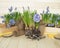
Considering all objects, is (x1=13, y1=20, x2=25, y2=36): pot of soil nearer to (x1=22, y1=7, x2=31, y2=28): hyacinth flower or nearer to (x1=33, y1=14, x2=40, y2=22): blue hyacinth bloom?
(x1=22, y1=7, x2=31, y2=28): hyacinth flower

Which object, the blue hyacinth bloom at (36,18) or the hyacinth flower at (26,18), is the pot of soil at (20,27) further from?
the blue hyacinth bloom at (36,18)

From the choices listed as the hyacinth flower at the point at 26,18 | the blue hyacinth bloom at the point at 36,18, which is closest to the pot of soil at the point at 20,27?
the hyacinth flower at the point at 26,18

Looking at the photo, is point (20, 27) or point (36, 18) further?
point (20, 27)

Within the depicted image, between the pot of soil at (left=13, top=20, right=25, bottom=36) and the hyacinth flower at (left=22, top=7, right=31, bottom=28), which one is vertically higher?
the hyacinth flower at (left=22, top=7, right=31, bottom=28)

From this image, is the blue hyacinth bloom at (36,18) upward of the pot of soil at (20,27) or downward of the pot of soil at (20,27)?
upward

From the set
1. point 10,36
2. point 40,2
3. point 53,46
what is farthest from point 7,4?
point 53,46

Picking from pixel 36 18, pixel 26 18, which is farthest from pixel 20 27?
pixel 36 18

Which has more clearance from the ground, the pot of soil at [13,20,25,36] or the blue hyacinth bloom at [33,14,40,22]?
the blue hyacinth bloom at [33,14,40,22]

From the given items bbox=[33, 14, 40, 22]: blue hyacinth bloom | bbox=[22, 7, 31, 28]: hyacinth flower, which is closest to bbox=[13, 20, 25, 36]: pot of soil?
bbox=[22, 7, 31, 28]: hyacinth flower

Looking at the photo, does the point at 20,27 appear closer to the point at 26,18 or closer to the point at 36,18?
the point at 26,18

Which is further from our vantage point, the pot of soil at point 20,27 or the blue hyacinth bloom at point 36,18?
the pot of soil at point 20,27

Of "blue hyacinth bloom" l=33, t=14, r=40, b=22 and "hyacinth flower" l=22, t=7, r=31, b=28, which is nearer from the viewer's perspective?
"blue hyacinth bloom" l=33, t=14, r=40, b=22

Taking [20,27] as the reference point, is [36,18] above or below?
above

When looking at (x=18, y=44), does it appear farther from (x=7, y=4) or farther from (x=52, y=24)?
(x=7, y=4)
